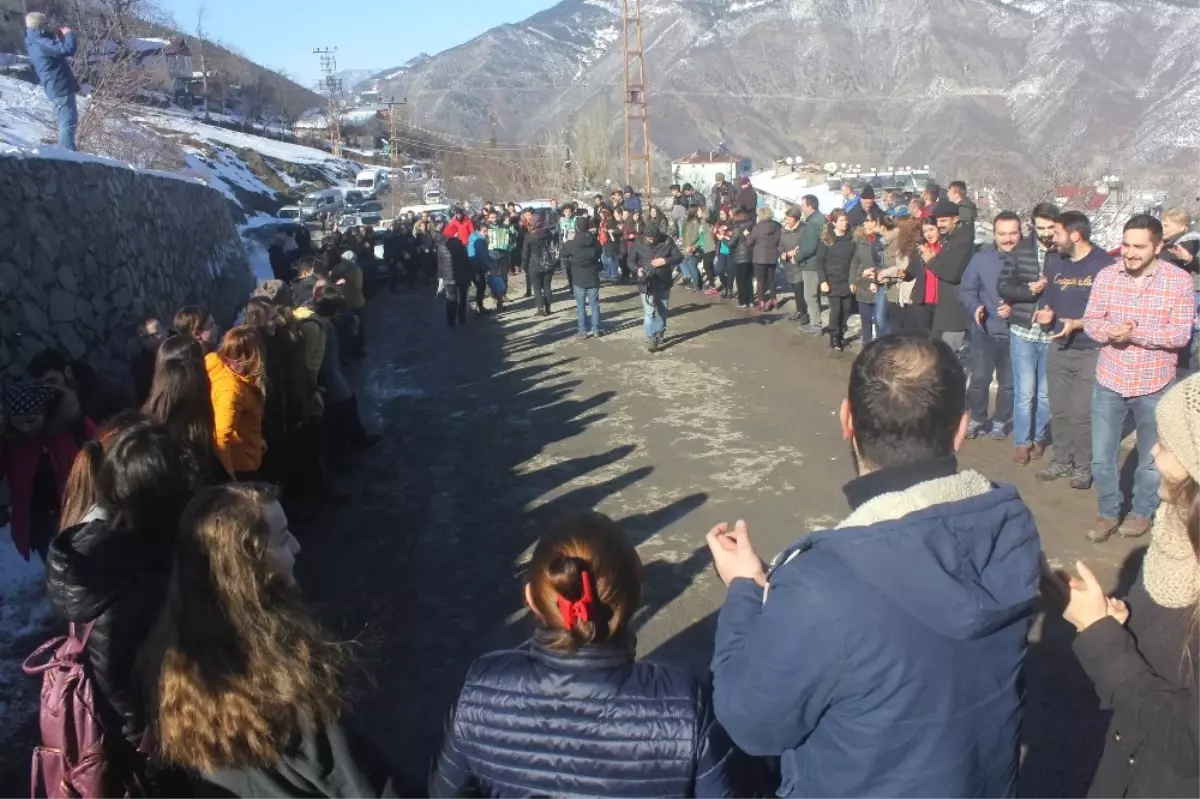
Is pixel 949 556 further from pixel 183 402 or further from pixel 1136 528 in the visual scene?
pixel 1136 528

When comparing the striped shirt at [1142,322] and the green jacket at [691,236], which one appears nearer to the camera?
the striped shirt at [1142,322]

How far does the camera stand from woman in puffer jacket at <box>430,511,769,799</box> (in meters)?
1.96

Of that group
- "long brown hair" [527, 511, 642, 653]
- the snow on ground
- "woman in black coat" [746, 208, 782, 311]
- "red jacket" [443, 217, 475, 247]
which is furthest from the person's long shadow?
"red jacket" [443, 217, 475, 247]

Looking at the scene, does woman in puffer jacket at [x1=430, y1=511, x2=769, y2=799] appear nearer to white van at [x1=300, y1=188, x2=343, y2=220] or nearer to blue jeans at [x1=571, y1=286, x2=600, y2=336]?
blue jeans at [x1=571, y1=286, x2=600, y2=336]

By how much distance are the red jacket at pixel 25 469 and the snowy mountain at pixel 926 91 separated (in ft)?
86.6

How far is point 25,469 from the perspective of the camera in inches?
181

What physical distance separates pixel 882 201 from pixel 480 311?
314 inches

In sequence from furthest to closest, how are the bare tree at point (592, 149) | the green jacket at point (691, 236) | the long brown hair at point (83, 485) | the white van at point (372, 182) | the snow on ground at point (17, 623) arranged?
1. the bare tree at point (592, 149)
2. the white van at point (372, 182)
3. the green jacket at point (691, 236)
4. the snow on ground at point (17, 623)
5. the long brown hair at point (83, 485)

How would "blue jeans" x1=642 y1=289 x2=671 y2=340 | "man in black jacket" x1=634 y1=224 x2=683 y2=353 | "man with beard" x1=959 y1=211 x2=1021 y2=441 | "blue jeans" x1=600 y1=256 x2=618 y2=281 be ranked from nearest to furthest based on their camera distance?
"man with beard" x1=959 y1=211 x2=1021 y2=441
"man in black jacket" x1=634 y1=224 x2=683 y2=353
"blue jeans" x1=642 y1=289 x2=671 y2=340
"blue jeans" x1=600 y1=256 x2=618 y2=281

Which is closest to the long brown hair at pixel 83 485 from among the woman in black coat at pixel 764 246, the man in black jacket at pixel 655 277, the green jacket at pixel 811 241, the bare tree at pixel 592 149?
the man in black jacket at pixel 655 277

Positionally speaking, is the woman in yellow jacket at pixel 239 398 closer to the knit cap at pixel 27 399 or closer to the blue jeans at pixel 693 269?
the knit cap at pixel 27 399

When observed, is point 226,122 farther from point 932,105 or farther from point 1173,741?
point 932,105

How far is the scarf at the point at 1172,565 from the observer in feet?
6.81

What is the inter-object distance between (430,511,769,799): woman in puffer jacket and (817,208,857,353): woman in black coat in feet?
31.0
